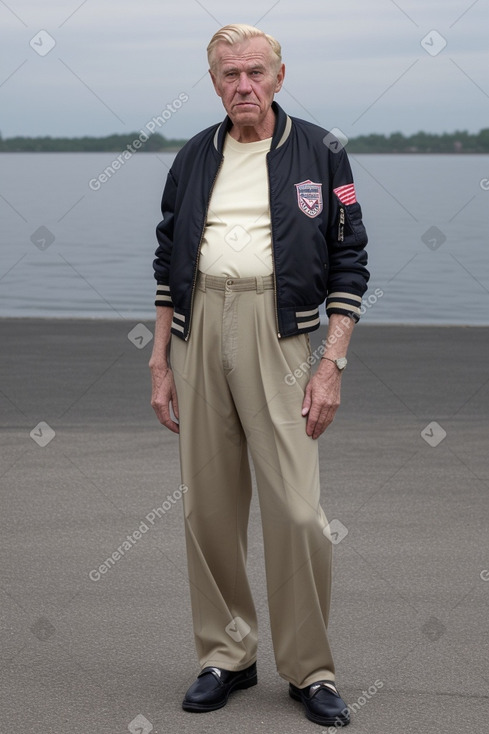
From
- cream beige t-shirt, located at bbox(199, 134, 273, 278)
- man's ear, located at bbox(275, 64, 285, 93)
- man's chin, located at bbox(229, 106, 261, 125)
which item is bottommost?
cream beige t-shirt, located at bbox(199, 134, 273, 278)

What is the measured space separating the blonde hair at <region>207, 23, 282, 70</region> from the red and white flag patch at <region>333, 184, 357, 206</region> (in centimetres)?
42

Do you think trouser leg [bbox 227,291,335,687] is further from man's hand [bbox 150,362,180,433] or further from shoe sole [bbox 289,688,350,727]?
man's hand [bbox 150,362,180,433]

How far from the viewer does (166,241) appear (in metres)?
4.14

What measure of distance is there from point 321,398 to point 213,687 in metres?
0.99

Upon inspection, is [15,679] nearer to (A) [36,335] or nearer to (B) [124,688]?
(B) [124,688]

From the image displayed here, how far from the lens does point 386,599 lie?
16.4 ft

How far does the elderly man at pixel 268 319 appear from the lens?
12.6ft

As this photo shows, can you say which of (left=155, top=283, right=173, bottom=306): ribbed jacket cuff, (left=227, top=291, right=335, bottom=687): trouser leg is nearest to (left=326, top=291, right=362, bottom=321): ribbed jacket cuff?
(left=227, top=291, right=335, bottom=687): trouser leg

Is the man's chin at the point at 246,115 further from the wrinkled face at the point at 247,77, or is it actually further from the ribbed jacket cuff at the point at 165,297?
the ribbed jacket cuff at the point at 165,297

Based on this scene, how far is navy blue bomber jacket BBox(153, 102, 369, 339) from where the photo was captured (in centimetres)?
383

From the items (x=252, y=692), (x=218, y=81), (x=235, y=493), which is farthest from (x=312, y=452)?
(x=218, y=81)

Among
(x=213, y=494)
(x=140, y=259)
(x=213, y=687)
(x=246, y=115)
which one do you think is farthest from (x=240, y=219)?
(x=140, y=259)

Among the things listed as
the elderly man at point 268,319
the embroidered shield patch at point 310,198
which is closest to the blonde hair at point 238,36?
the elderly man at point 268,319

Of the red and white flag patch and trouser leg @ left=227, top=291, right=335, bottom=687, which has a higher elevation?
the red and white flag patch
